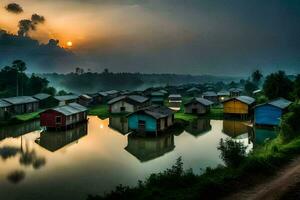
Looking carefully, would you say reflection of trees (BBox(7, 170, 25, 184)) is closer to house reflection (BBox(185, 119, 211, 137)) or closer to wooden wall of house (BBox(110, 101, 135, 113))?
house reflection (BBox(185, 119, 211, 137))

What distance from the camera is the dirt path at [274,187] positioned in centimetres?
1520

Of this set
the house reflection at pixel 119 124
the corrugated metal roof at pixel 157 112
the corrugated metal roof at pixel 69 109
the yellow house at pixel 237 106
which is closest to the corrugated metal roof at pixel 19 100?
Result: the corrugated metal roof at pixel 69 109

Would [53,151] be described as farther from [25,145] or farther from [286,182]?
[286,182]

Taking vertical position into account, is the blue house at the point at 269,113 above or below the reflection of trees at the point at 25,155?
above

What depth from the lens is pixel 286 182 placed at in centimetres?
1700

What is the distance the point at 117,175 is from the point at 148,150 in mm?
8785

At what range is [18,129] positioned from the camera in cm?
4394

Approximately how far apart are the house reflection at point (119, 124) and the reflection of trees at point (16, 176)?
18290 mm

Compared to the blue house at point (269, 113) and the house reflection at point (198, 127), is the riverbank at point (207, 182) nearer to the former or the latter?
the house reflection at point (198, 127)

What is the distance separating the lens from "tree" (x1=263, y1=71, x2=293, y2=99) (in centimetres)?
5750

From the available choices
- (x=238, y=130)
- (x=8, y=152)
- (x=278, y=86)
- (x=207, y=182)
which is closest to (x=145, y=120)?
(x=238, y=130)

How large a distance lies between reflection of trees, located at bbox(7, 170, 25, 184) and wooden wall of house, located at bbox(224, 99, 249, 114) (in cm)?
3986

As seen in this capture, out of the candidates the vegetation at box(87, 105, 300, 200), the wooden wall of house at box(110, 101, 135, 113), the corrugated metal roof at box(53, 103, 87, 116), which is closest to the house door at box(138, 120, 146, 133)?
the corrugated metal roof at box(53, 103, 87, 116)

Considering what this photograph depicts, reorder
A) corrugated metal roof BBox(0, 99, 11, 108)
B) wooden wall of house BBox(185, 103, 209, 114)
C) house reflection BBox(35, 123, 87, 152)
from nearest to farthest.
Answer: house reflection BBox(35, 123, 87, 152)
corrugated metal roof BBox(0, 99, 11, 108)
wooden wall of house BBox(185, 103, 209, 114)
